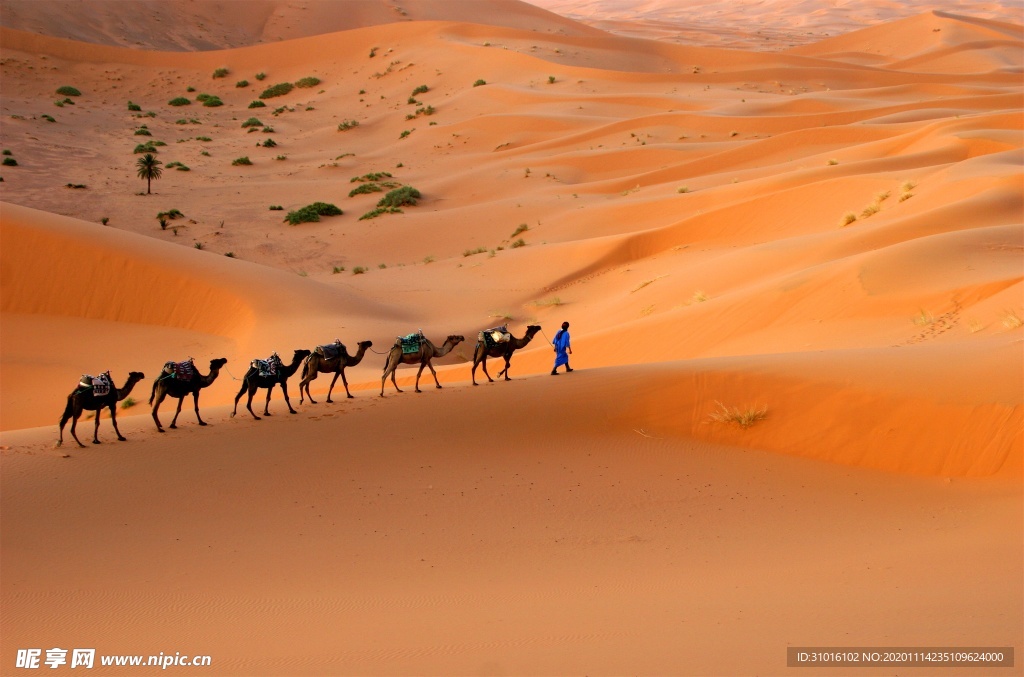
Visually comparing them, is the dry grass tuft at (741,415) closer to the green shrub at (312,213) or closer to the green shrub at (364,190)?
the green shrub at (312,213)

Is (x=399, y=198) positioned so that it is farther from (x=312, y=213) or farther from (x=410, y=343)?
(x=410, y=343)

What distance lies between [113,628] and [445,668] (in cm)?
262

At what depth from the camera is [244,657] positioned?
20.0 feet

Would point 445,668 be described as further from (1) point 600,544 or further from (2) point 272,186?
(2) point 272,186

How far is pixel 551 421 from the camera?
34.2 feet

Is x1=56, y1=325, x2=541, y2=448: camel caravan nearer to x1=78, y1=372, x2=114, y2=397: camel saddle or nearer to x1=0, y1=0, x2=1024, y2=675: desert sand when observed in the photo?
x1=78, y1=372, x2=114, y2=397: camel saddle

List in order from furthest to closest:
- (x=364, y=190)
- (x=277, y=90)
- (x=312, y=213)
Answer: (x=277, y=90) → (x=364, y=190) → (x=312, y=213)

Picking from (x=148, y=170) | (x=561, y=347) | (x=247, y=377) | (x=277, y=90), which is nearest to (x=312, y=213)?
(x=148, y=170)

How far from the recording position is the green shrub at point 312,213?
36875 mm

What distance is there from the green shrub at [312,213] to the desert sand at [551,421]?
0.98 meters

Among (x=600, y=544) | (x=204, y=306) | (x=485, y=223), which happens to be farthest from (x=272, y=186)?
(x=600, y=544)

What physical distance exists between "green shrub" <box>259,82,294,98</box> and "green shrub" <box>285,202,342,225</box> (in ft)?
109

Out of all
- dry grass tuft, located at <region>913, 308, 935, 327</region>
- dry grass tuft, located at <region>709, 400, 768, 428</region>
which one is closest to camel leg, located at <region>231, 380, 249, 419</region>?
dry grass tuft, located at <region>709, 400, 768, 428</region>

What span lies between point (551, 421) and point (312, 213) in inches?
1150
